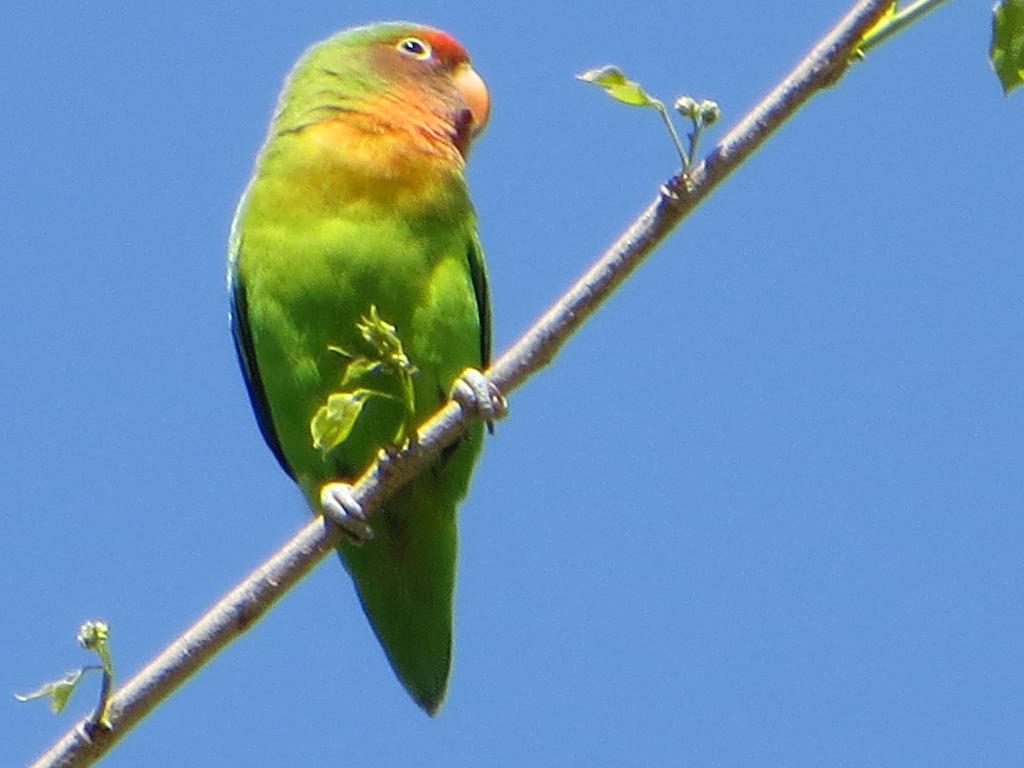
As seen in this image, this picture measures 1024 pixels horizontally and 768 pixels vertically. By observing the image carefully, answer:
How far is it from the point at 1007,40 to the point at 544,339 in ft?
3.42

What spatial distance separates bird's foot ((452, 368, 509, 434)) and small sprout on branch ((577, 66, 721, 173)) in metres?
0.76

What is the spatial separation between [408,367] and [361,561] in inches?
71.9

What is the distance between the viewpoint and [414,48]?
6.10 metres

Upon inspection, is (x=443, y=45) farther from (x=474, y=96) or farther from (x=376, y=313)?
(x=376, y=313)

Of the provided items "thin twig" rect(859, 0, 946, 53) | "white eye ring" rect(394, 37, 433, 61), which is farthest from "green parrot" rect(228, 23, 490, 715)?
"thin twig" rect(859, 0, 946, 53)

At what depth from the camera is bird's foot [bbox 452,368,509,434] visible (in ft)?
11.7

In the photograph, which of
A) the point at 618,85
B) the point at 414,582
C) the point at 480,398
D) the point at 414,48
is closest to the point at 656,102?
the point at 618,85

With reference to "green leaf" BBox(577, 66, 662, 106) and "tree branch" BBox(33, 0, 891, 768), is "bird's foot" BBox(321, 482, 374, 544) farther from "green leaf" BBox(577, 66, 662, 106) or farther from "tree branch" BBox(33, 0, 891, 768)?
"green leaf" BBox(577, 66, 662, 106)

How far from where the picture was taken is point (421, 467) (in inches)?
134

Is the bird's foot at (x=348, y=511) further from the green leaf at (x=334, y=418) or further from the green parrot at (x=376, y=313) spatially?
the green leaf at (x=334, y=418)

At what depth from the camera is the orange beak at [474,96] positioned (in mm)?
5969

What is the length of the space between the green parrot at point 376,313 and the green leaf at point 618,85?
158 cm

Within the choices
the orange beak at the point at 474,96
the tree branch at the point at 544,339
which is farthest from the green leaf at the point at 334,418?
the orange beak at the point at 474,96

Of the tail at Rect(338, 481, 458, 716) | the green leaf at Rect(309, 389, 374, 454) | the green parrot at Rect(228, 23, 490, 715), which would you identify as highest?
the green parrot at Rect(228, 23, 490, 715)
